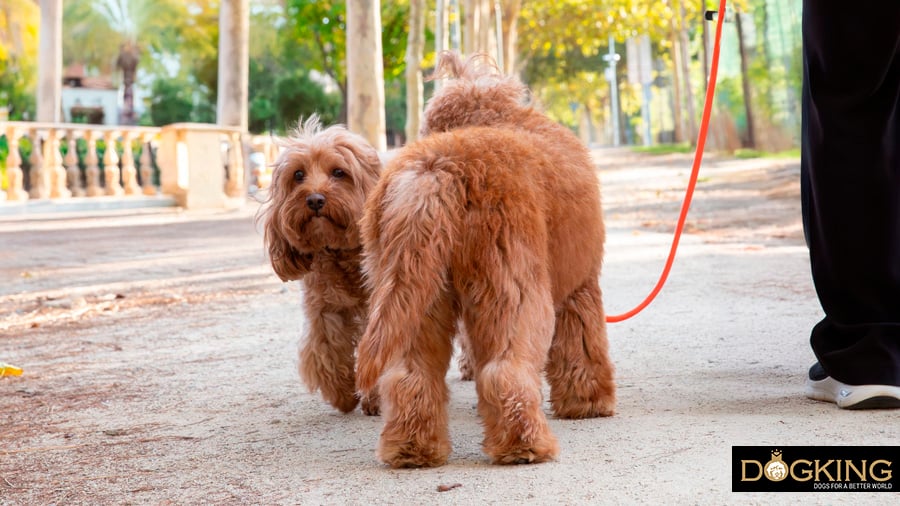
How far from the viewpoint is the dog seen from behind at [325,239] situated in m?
4.53

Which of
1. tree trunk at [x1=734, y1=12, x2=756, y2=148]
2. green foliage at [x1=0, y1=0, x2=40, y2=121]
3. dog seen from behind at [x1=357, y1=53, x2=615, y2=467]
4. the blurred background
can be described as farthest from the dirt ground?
green foliage at [x1=0, y1=0, x2=40, y2=121]

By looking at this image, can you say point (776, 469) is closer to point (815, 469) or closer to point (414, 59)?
point (815, 469)

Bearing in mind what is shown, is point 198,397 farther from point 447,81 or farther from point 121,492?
point 447,81

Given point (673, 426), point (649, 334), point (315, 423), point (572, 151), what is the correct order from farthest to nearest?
point (649, 334) → point (315, 423) → point (572, 151) → point (673, 426)

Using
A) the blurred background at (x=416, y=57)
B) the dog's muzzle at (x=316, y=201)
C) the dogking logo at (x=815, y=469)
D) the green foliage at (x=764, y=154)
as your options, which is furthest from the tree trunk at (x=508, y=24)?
the dogking logo at (x=815, y=469)

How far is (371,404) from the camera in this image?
484 cm

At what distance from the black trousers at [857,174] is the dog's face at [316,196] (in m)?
1.91

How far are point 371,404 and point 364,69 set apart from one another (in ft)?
33.3

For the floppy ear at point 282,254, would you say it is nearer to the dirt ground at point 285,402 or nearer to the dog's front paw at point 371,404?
the dirt ground at point 285,402

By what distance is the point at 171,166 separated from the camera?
22781 millimetres

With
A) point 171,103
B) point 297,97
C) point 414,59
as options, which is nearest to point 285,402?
point 414,59

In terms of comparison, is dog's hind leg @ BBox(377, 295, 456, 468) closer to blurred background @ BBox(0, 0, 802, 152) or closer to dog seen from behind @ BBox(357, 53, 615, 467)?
dog seen from behind @ BBox(357, 53, 615, 467)

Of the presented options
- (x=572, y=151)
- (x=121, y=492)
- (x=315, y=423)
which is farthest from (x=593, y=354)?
(x=121, y=492)

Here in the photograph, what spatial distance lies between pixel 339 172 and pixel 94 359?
2.79 metres
